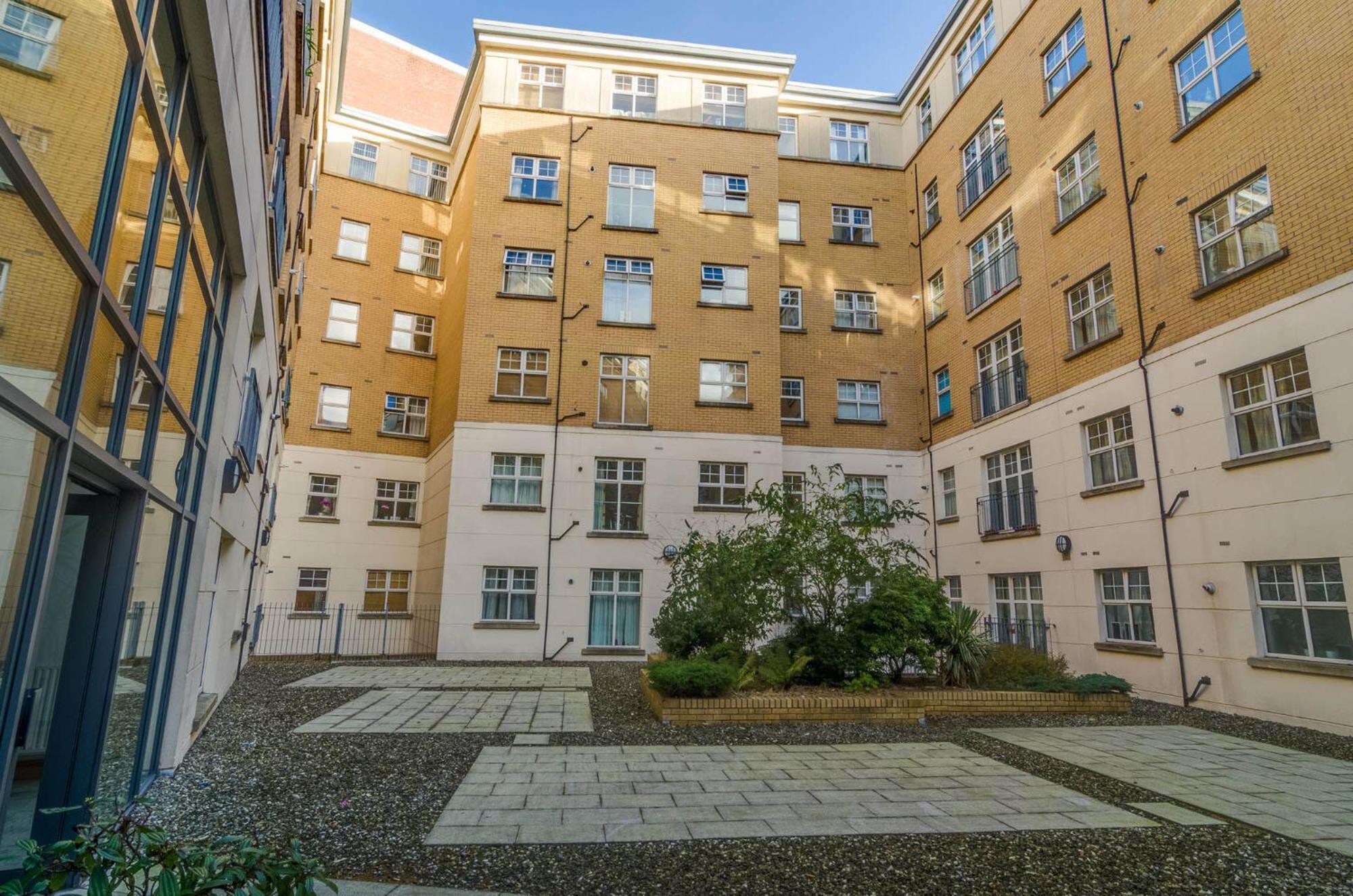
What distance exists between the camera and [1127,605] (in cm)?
1401

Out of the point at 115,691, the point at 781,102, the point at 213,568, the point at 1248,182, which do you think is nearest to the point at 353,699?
the point at 213,568

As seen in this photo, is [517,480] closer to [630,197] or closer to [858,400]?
[630,197]

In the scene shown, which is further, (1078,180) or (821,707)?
(1078,180)

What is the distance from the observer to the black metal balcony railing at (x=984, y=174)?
19.2 meters

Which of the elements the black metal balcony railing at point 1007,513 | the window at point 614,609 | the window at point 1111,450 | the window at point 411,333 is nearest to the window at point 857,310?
the black metal balcony railing at point 1007,513

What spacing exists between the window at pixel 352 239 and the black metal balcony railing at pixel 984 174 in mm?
18998

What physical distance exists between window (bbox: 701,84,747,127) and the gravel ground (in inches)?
810

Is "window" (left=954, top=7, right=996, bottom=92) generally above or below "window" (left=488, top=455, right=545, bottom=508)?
above

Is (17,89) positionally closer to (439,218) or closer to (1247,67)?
(1247,67)

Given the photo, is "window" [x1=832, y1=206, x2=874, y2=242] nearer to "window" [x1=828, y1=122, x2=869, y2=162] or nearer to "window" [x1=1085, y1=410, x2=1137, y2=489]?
"window" [x1=828, y1=122, x2=869, y2=162]

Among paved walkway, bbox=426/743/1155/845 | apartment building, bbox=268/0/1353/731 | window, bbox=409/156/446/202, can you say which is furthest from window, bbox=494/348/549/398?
paved walkway, bbox=426/743/1155/845

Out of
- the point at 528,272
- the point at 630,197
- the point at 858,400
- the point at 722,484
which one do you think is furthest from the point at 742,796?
the point at 630,197

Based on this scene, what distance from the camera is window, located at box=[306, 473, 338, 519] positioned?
2200 centimetres

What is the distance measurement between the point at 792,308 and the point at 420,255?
1296 centimetres
